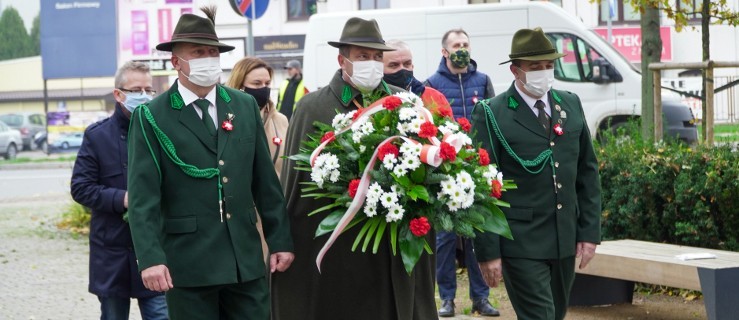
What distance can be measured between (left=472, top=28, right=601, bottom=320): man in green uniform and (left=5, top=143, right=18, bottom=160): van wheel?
40200 millimetres

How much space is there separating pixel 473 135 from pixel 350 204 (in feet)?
2.52

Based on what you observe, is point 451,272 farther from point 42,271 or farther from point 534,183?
point 42,271

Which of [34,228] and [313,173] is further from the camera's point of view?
[34,228]

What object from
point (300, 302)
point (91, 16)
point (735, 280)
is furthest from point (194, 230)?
point (91, 16)

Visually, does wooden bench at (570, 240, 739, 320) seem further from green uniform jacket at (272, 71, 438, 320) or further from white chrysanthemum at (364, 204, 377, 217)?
white chrysanthemum at (364, 204, 377, 217)

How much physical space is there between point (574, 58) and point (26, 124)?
1281 inches

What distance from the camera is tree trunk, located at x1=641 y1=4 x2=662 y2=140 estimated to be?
37.6ft

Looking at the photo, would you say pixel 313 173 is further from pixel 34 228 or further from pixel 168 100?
pixel 34 228

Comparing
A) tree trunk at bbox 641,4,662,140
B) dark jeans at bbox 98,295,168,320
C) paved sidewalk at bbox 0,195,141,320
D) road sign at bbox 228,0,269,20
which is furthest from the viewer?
road sign at bbox 228,0,269,20

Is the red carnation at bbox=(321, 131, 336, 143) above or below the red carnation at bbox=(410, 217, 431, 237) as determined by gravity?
above

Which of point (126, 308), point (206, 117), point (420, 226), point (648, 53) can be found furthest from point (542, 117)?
point (648, 53)

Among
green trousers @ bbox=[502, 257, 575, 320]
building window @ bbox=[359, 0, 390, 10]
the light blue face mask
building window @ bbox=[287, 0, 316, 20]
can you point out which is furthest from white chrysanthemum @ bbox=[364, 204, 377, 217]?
building window @ bbox=[287, 0, 316, 20]

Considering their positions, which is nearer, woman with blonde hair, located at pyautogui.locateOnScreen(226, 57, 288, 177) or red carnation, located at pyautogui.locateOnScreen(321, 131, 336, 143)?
red carnation, located at pyautogui.locateOnScreen(321, 131, 336, 143)

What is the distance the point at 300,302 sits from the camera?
616 cm
